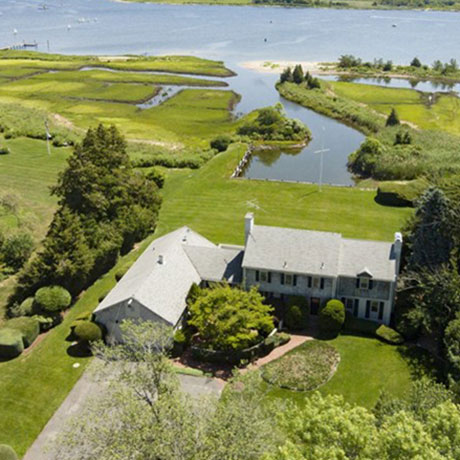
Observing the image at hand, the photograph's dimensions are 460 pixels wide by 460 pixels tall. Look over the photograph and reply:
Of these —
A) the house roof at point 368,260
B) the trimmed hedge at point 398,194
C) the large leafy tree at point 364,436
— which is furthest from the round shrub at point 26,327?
the trimmed hedge at point 398,194

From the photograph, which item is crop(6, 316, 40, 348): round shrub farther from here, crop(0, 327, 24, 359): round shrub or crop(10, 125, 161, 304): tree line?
crop(10, 125, 161, 304): tree line

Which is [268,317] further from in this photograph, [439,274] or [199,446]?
[199,446]

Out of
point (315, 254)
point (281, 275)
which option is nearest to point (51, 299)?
point (281, 275)

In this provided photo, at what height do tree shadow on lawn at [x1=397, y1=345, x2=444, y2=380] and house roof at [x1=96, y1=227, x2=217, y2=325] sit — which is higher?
house roof at [x1=96, y1=227, x2=217, y2=325]

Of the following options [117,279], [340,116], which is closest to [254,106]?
[340,116]

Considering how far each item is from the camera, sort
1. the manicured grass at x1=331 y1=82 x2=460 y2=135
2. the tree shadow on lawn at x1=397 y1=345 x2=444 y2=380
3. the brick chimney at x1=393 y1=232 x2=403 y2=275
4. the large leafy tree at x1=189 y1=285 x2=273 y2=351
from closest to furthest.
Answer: the tree shadow on lawn at x1=397 y1=345 x2=444 y2=380 < the large leafy tree at x1=189 y1=285 x2=273 y2=351 < the brick chimney at x1=393 y1=232 x2=403 y2=275 < the manicured grass at x1=331 y1=82 x2=460 y2=135

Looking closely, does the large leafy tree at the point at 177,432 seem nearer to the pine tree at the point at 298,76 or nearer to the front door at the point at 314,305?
the front door at the point at 314,305

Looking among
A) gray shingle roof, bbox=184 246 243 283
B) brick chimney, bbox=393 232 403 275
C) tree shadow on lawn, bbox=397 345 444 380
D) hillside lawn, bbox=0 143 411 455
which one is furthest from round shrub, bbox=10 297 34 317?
brick chimney, bbox=393 232 403 275
